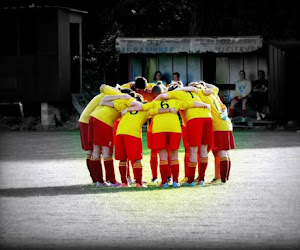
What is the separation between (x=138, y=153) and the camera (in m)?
14.8

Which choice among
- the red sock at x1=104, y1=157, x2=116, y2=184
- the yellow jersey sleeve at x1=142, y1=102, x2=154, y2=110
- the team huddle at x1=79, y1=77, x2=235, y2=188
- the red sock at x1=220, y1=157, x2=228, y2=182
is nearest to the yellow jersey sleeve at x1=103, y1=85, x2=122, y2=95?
the team huddle at x1=79, y1=77, x2=235, y2=188

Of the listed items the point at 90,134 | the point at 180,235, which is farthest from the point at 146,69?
the point at 180,235

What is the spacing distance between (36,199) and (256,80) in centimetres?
2020

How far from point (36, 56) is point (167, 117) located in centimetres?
1938

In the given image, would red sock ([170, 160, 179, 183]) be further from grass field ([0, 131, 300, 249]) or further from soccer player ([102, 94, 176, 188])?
soccer player ([102, 94, 176, 188])

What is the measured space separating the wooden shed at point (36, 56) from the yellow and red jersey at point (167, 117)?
61.1ft

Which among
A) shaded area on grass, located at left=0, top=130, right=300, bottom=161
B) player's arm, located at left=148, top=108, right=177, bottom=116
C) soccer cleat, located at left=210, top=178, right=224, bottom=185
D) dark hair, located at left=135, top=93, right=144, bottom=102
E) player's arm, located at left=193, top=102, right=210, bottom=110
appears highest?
dark hair, located at left=135, top=93, right=144, bottom=102

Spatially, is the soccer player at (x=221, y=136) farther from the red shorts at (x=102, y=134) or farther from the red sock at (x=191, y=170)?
the red shorts at (x=102, y=134)

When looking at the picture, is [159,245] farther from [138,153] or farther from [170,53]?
[170,53]

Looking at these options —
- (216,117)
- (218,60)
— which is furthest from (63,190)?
(218,60)

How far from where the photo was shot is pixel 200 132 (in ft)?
49.5

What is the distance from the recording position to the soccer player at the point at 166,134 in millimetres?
14852

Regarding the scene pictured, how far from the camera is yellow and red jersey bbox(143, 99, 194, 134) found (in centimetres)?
1495

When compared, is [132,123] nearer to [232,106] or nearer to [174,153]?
[174,153]
